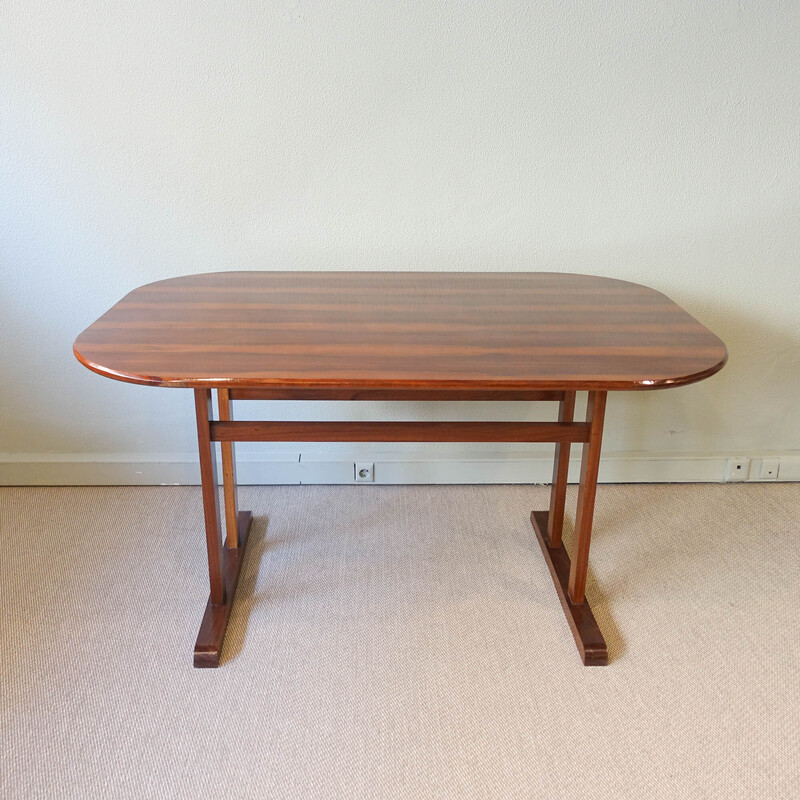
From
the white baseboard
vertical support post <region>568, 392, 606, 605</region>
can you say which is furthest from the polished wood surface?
the white baseboard

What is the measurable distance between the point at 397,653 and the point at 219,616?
449 mm

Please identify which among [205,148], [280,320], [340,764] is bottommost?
[340,764]

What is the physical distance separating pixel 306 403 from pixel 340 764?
117cm

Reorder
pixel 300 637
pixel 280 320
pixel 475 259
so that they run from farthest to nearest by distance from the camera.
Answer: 1. pixel 475 259
2. pixel 300 637
3. pixel 280 320

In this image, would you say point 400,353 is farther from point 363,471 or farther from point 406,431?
point 363,471

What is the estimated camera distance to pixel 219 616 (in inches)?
70.5

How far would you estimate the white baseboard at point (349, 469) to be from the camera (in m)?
2.40

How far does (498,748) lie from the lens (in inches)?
58.3

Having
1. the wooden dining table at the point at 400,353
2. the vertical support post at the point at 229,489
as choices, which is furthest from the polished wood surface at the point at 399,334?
the vertical support post at the point at 229,489

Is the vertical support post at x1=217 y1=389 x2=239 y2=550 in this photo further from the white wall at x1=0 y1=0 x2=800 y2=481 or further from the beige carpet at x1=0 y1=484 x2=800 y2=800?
the white wall at x1=0 y1=0 x2=800 y2=481

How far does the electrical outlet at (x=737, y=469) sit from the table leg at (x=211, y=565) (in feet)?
5.36

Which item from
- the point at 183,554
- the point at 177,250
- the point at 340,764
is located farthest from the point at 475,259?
the point at 340,764

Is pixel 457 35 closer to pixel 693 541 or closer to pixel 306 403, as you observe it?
pixel 306 403

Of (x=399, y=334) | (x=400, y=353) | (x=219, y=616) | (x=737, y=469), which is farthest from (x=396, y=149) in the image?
(x=737, y=469)
